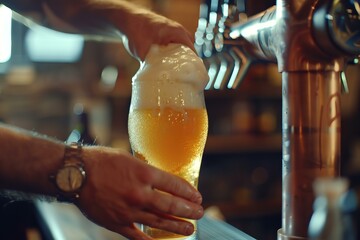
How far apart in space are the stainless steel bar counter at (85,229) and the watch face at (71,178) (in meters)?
0.27

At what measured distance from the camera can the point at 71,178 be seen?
0.73m

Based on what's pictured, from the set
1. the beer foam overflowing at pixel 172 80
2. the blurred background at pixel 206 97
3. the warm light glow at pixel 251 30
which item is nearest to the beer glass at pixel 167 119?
the beer foam overflowing at pixel 172 80

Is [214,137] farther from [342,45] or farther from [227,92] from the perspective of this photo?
[342,45]

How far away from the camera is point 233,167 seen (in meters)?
→ 3.76

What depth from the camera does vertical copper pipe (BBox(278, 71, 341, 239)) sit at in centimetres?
76

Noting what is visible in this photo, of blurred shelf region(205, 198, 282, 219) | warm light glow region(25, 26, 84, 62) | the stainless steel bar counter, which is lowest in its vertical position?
blurred shelf region(205, 198, 282, 219)

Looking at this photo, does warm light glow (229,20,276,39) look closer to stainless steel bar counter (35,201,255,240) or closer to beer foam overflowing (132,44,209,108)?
beer foam overflowing (132,44,209,108)

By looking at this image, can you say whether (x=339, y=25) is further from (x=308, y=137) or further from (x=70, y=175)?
(x=70, y=175)

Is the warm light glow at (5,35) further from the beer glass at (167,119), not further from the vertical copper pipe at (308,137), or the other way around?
the vertical copper pipe at (308,137)

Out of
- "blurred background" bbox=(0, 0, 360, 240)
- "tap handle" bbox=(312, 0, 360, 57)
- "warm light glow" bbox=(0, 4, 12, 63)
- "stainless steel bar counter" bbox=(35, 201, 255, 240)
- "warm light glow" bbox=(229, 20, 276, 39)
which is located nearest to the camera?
"tap handle" bbox=(312, 0, 360, 57)

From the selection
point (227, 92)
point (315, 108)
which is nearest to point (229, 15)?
point (315, 108)

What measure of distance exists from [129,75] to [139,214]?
2.79 meters

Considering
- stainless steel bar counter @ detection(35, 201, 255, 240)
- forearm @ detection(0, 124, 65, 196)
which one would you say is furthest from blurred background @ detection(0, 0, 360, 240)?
forearm @ detection(0, 124, 65, 196)

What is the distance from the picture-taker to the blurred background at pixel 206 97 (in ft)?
11.5
